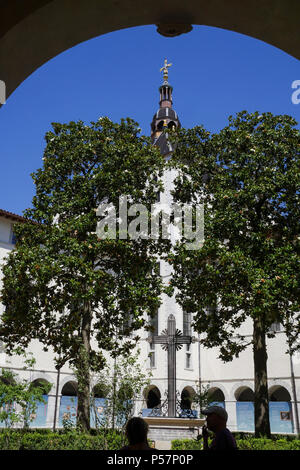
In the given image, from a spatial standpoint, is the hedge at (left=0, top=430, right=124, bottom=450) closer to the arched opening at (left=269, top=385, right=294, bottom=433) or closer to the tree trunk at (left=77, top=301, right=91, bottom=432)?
the tree trunk at (left=77, top=301, right=91, bottom=432)

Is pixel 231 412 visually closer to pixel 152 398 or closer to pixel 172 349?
pixel 152 398

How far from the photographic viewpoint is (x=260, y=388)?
13.5 meters

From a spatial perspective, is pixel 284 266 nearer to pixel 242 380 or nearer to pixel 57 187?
pixel 57 187

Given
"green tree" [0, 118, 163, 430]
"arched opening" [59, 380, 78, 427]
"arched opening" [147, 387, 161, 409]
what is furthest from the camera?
"arched opening" [147, 387, 161, 409]

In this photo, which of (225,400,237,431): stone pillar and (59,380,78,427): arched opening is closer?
(59,380,78,427): arched opening

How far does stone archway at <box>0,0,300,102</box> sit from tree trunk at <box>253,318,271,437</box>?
462 inches

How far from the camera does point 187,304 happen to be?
14.6 meters

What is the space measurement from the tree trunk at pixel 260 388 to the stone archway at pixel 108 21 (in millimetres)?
11739

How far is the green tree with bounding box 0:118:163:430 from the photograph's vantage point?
13672 millimetres

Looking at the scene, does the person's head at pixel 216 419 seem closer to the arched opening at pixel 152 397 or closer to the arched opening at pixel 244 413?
the arched opening at pixel 244 413

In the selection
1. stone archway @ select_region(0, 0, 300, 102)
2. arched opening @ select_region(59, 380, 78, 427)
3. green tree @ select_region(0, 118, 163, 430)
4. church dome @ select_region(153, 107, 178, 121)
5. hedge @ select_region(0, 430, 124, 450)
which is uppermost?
church dome @ select_region(153, 107, 178, 121)

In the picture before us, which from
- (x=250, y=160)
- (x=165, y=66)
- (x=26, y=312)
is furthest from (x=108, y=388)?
(x=165, y=66)

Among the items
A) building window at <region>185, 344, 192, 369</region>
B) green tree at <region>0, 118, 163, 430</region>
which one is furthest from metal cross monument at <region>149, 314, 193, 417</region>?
building window at <region>185, 344, 192, 369</region>

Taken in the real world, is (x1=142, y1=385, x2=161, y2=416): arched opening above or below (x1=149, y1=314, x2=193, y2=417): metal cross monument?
below
